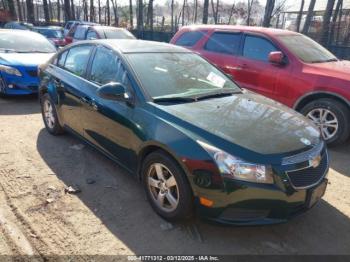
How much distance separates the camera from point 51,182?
13.0 feet

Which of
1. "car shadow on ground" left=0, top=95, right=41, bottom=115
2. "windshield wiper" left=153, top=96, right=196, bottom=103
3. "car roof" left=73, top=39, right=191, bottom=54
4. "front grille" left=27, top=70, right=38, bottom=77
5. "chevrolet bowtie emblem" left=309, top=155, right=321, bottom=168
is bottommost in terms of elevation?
A: "car shadow on ground" left=0, top=95, right=41, bottom=115

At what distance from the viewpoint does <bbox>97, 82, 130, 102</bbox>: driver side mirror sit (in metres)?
3.43

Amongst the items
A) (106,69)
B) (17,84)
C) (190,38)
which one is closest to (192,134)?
(106,69)

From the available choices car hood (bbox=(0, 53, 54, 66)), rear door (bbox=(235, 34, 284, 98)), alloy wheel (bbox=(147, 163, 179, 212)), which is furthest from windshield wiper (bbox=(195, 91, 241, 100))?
car hood (bbox=(0, 53, 54, 66))

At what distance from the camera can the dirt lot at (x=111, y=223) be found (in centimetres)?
293

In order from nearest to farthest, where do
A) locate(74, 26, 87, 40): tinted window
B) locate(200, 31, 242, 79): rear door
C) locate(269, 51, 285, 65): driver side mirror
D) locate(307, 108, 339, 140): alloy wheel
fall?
locate(307, 108, 339, 140): alloy wheel < locate(269, 51, 285, 65): driver side mirror < locate(200, 31, 242, 79): rear door < locate(74, 26, 87, 40): tinted window

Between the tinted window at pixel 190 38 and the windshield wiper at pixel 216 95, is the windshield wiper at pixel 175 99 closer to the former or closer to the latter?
the windshield wiper at pixel 216 95

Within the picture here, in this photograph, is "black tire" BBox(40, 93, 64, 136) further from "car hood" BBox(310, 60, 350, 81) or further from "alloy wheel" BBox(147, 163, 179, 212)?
"car hood" BBox(310, 60, 350, 81)

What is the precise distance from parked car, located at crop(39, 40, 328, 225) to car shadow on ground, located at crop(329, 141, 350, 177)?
4.79 feet

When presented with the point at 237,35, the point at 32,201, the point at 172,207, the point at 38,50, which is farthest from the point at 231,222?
the point at 38,50

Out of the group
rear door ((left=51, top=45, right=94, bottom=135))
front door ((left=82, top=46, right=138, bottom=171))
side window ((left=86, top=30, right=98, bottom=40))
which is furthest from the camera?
side window ((left=86, top=30, right=98, bottom=40))

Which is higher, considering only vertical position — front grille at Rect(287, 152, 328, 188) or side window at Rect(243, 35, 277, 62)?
side window at Rect(243, 35, 277, 62)

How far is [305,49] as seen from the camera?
6.16m

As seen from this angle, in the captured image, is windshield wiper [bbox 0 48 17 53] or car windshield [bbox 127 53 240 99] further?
windshield wiper [bbox 0 48 17 53]
